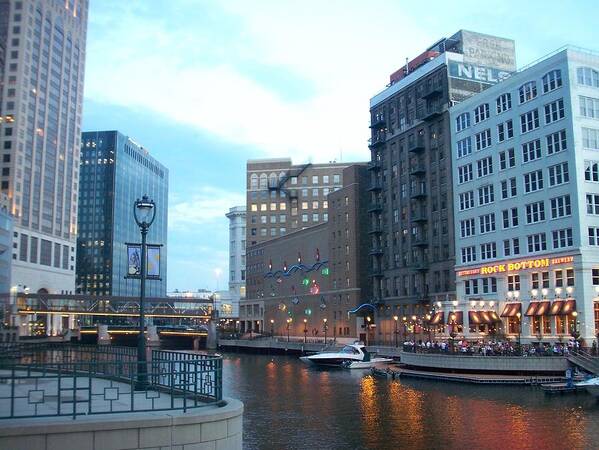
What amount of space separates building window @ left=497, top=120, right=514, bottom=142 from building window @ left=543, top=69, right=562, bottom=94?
715cm

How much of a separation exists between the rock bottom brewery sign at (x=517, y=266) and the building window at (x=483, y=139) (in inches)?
638

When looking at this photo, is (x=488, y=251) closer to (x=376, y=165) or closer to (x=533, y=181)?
(x=533, y=181)

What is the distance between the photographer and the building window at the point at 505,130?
281 feet

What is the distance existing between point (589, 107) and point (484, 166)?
17601 mm

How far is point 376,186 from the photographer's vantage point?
396 ft

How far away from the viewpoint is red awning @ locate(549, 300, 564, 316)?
74.0 metres

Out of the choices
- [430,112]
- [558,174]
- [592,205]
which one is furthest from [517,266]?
[430,112]

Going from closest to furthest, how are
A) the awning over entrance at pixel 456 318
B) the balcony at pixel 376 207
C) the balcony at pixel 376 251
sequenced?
the awning over entrance at pixel 456 318 → the balcony at pixel 376 251 → the balcony at pixel 376 207

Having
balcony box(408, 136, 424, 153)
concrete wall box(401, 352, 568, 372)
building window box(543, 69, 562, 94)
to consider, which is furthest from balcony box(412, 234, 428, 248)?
concrete wall box(401, 352, 568, 372)

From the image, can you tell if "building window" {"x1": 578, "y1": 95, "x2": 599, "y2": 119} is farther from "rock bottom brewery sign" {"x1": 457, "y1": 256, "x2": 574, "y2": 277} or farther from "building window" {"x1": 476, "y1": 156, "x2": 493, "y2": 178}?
"rock bottom brewery sign" {"x1": 457, "y1": 256, "x2": 574, "y2": 277}

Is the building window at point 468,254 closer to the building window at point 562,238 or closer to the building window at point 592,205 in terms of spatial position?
the building window at point 562,238

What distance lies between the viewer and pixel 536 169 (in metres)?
80.6

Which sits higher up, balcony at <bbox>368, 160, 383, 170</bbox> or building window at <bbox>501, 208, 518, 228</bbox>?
balcony at <bbox>368, 160, 383, 170</bbox>

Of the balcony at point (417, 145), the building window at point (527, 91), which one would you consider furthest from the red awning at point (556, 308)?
the balcony at point (417, 145)
